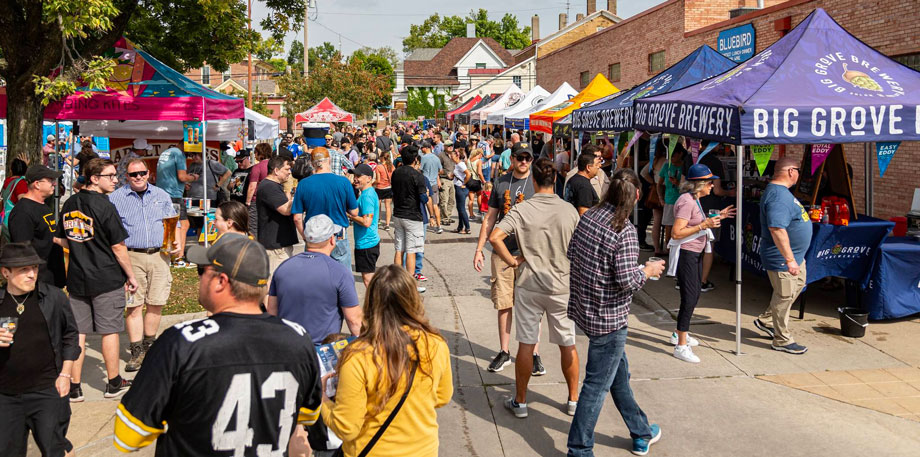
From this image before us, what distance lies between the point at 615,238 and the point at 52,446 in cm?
351

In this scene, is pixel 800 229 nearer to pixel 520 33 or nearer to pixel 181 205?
pixel 181 205

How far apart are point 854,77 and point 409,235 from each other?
Answer: 5.39 m

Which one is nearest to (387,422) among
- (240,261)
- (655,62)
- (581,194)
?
(240,261)

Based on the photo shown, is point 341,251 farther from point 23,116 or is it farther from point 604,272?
point 23,116

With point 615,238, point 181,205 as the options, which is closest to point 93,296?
point 615,238

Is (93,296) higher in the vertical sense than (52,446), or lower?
higher

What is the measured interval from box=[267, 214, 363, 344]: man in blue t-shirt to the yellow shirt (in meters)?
1.16

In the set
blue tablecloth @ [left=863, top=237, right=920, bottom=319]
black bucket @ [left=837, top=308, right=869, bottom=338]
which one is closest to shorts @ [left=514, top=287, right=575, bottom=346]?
black bucket @ [left=837, top=308, right=869, bottom=338]

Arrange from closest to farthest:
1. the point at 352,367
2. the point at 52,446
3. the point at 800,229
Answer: the point at 352,367 → the point at 52,446 → the point at 800,229

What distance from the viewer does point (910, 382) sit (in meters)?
6.42

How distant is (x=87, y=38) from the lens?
11.1 m

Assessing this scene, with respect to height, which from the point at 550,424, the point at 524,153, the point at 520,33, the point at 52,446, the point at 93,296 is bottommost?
the point at 550,424

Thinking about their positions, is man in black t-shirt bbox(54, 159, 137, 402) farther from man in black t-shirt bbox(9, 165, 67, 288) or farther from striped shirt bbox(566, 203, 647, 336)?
striped shirt bbox(566, 203, 647, 336)

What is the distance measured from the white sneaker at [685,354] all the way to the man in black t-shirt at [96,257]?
4.90 m
